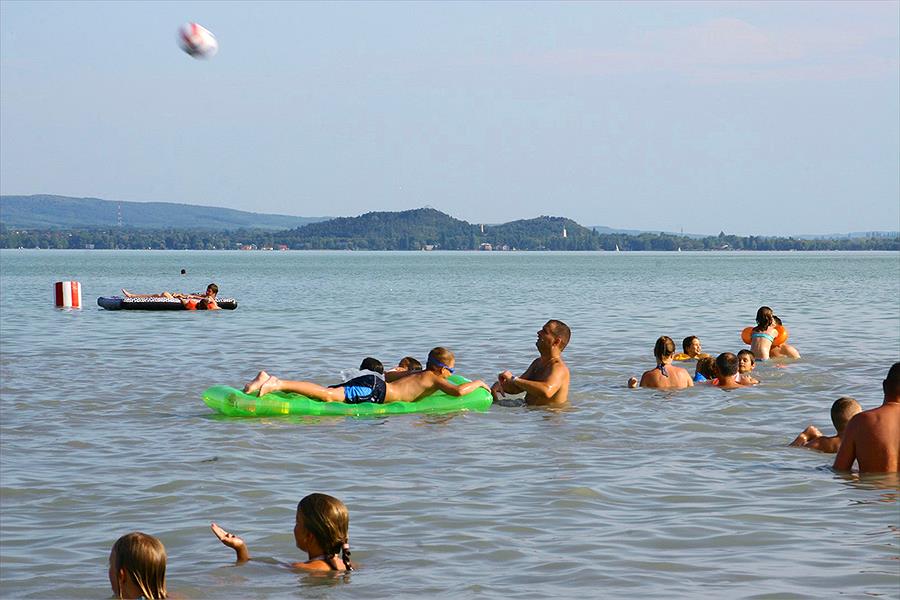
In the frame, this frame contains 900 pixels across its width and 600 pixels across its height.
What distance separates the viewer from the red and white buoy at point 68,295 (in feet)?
129

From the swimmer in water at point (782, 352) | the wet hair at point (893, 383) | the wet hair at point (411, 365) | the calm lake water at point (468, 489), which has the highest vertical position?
the wet hair at point (893, 383)

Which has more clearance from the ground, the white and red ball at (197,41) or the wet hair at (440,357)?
the white and red ball at (197,41)

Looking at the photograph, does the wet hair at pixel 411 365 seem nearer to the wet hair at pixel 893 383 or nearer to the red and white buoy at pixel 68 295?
the wet hair at pixel 893 383

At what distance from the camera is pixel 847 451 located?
9.75m

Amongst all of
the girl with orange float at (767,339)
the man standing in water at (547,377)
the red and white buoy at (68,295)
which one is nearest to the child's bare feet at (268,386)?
the man standing in water at (547,377)

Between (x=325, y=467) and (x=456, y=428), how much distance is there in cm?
246

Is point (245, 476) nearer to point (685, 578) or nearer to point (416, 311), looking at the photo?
point (685, 578)

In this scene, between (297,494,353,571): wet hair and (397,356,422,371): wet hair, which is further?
(397,356,422,371): wet hair

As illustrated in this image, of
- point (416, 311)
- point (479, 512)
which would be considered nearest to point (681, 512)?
point (479, 512)

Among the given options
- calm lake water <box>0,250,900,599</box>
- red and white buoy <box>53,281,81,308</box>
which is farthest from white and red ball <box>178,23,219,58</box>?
red and white buoy <box>53,281,81,308</box>

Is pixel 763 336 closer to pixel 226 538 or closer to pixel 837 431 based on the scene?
pixel 837 431

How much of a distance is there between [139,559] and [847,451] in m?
6.06

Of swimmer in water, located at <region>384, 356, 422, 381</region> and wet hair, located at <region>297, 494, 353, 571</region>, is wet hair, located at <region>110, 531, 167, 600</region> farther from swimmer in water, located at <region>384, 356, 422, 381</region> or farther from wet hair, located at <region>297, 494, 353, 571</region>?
swimmer in water, located at <region>384, 356, 422, 381</region>

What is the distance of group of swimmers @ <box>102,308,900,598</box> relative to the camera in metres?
5.78
